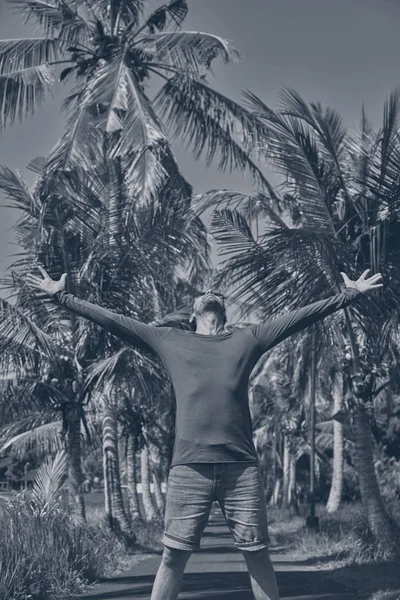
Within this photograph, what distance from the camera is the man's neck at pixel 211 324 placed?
13.5ft

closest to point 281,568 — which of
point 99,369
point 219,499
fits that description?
point 99,369

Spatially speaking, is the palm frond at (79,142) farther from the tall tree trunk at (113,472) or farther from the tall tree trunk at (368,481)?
the tall tree trunk at (113,472)

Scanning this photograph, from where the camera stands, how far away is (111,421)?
18859mm

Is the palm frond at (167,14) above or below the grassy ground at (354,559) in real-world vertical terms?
above

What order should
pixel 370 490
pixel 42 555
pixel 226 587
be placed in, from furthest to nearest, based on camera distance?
pixel 370 490 < pixel 226 587 < pixel 42 555

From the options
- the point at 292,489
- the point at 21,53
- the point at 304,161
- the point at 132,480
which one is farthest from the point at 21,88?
the point at 292,489

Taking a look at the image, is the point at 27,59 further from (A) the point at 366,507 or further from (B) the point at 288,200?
(A) the point at 366,507

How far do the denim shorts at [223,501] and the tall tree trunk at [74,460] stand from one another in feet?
33.7

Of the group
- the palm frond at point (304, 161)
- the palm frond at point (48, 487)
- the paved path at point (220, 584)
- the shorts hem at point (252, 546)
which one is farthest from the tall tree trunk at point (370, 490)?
the shorts hem at point (252, 546)

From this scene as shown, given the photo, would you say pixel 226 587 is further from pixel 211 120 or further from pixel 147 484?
pixel 147 484

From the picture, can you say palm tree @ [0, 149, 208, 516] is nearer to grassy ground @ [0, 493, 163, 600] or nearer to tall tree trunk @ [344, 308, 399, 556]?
grassy ground @ [0, 493, 163, 600]

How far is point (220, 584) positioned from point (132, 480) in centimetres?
1816

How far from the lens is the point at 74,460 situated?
13969mm

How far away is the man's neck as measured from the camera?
13.5ft
